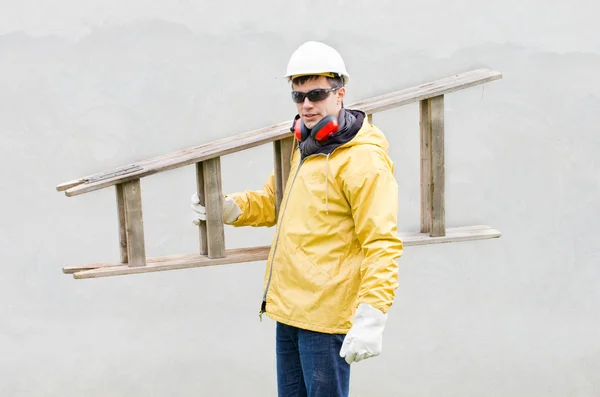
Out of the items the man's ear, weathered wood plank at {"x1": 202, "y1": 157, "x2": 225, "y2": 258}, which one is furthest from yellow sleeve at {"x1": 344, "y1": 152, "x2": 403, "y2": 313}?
weathered wood plank at {"x1": 202, "y1": 157, "x2": 225, "y2": 258}

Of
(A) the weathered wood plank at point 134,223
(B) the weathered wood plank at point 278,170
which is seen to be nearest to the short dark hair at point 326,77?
(B) the weathered wood plank at point 278,170

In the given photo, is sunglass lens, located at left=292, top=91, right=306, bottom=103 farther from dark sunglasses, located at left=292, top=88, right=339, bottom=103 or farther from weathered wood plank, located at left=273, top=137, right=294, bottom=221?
weathered wood plank, located at left=273, top=137, right=294, bottom=221

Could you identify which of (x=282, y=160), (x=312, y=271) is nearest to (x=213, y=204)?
(x=282, y=160)

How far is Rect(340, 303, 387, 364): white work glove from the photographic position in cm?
277

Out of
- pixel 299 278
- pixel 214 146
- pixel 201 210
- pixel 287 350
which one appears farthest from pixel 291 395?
pixel 214 146

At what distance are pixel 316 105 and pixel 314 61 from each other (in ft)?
0.47

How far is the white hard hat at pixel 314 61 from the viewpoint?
289 centimetres

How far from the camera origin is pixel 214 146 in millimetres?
3229

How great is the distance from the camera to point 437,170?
3.43 metres

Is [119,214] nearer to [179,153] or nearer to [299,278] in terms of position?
[179,153]

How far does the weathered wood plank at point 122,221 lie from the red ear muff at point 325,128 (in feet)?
2.46

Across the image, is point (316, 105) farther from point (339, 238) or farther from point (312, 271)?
point (312, 271)

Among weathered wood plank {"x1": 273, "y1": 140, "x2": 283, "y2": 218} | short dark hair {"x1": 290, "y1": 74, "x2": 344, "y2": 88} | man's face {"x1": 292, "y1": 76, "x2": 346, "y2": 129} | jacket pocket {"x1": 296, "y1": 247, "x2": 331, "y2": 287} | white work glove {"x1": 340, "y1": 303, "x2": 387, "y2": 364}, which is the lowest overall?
white work glove {"x1": 340, "y1": 303, "x2": 387, "y2": 364}

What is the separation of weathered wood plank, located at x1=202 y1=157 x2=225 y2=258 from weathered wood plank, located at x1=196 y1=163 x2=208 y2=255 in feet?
0.12
